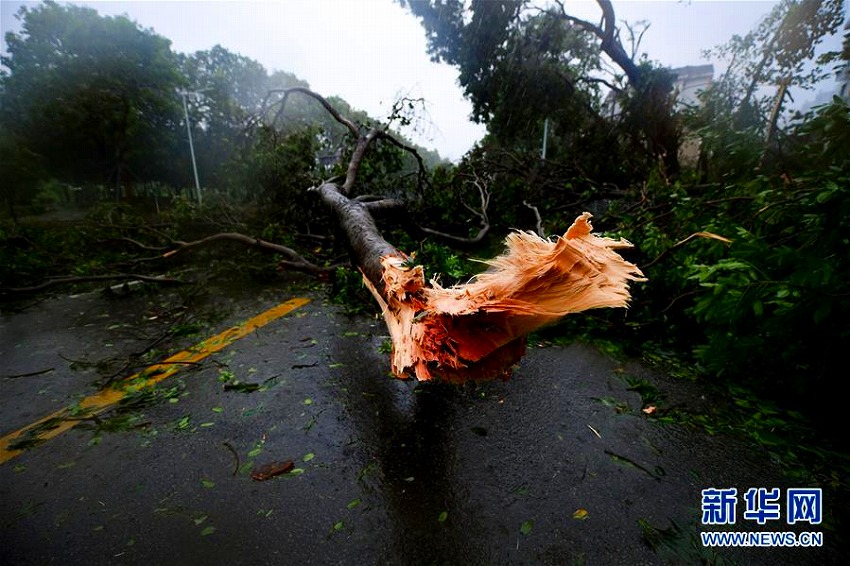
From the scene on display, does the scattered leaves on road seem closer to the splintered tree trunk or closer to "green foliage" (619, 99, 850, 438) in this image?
the splintered tree trunk

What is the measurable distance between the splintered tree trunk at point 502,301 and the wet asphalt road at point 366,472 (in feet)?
2.09

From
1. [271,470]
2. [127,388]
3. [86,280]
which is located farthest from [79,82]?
[271,470]

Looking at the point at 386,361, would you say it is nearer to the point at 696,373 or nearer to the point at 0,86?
the point at 696,373

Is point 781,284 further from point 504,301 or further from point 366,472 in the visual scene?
point 366,472

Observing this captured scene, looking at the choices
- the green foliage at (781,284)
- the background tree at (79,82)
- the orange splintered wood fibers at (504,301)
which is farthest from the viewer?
the background tree at (79,82)

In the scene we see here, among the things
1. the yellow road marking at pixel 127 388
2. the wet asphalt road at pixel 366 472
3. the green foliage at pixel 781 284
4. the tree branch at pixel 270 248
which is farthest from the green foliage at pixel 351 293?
the green foliage at pixel 781 284

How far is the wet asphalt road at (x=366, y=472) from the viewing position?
1.43 m

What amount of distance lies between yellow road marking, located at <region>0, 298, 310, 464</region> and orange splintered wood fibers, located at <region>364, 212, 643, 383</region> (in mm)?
2274

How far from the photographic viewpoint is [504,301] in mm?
1222

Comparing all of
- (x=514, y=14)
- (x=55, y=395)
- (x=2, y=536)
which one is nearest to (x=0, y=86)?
(x=514, y=14)

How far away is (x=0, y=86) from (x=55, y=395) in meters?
31.8

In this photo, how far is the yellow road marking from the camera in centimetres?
209

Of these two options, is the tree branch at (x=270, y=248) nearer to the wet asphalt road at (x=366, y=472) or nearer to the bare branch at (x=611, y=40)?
the wet asphalt road at (x=366, y=472)

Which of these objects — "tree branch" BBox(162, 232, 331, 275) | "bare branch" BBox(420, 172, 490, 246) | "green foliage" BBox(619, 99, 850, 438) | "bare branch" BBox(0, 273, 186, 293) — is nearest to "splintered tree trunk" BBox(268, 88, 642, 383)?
"green foliage" BBox(619, 99, 850, 438)
